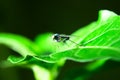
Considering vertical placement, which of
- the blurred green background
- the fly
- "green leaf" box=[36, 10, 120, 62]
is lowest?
"green leaf" box=[36, 10, 120, 62]

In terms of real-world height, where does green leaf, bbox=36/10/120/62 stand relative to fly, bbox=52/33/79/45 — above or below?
below

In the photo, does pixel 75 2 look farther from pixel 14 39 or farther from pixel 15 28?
pixel 14 39

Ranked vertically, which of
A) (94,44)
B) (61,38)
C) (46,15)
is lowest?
(94,44)

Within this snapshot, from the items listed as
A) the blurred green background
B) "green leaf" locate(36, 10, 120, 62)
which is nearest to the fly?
"green leaf" locate(36, 10, 120, 62)

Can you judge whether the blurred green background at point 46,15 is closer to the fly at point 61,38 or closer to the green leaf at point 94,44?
the fly at point 61,38

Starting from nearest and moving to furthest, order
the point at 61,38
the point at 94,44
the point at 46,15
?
the point at 94,44 < the point at 61,38 < the point at 46,15

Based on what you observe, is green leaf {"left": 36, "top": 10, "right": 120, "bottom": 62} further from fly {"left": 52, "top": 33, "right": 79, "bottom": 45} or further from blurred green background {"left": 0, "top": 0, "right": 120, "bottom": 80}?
blurred green background {"left": 0, "top": 0, "right": 120, "bottom": 80}

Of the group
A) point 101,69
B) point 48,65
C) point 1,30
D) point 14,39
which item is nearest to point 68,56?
point 48,65

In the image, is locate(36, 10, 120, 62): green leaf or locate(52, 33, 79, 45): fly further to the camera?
locate(52, 33, 79, 45): fly

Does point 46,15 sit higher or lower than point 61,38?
higher

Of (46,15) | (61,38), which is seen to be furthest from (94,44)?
(46,15)

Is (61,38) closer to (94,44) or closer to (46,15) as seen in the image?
(94,44)
